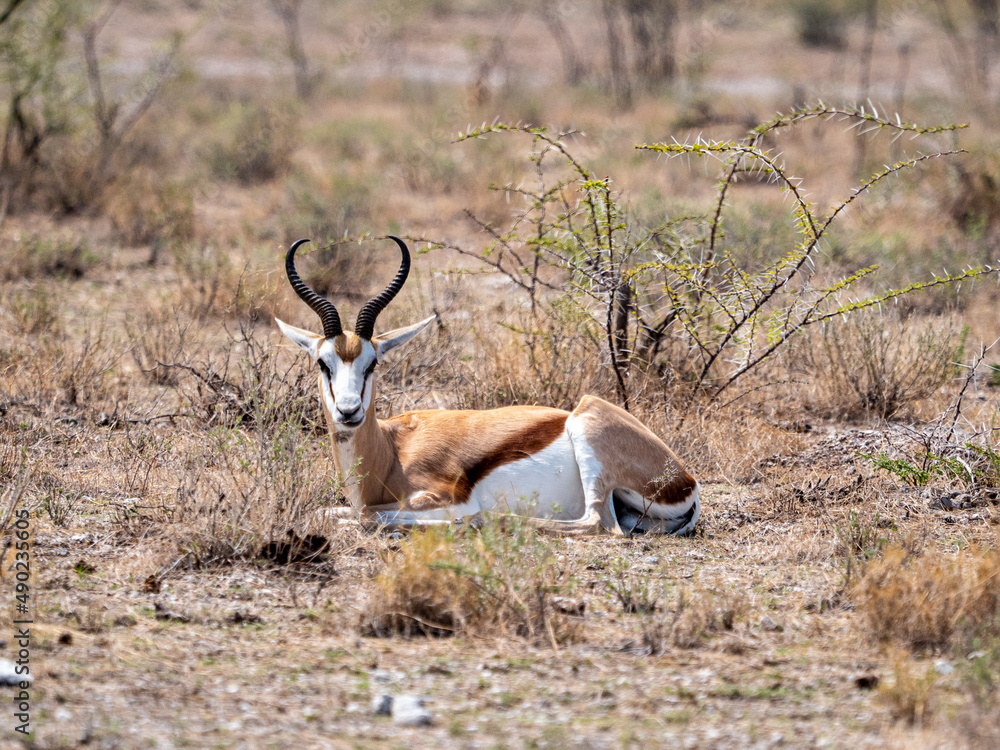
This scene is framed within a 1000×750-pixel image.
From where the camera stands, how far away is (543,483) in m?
5.99

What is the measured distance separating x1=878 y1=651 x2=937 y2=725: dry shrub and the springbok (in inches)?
83.7

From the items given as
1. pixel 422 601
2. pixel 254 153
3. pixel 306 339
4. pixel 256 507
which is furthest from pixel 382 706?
pixel 254 153

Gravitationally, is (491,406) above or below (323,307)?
below

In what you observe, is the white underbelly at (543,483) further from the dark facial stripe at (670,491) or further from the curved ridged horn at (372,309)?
the curved ridged horn at (372,309)

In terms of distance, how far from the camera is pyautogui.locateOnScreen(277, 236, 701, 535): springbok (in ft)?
18.7

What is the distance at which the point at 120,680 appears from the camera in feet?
12.4

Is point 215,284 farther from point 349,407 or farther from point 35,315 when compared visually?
point 349,407

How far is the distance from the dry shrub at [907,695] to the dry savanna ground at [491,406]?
0.04 ft

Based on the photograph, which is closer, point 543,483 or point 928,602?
point 928,602

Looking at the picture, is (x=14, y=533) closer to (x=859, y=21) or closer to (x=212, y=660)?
(x=212, y=660)

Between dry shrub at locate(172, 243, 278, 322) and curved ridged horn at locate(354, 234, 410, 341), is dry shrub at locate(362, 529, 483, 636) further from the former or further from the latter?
→ dry shrub at locate(172, 243, 278, 322)

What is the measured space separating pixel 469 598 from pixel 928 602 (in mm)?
1764

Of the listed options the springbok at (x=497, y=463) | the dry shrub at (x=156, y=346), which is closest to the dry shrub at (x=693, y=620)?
the springbok at (x=497, y=463)

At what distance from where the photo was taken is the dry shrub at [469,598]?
14.2ft
